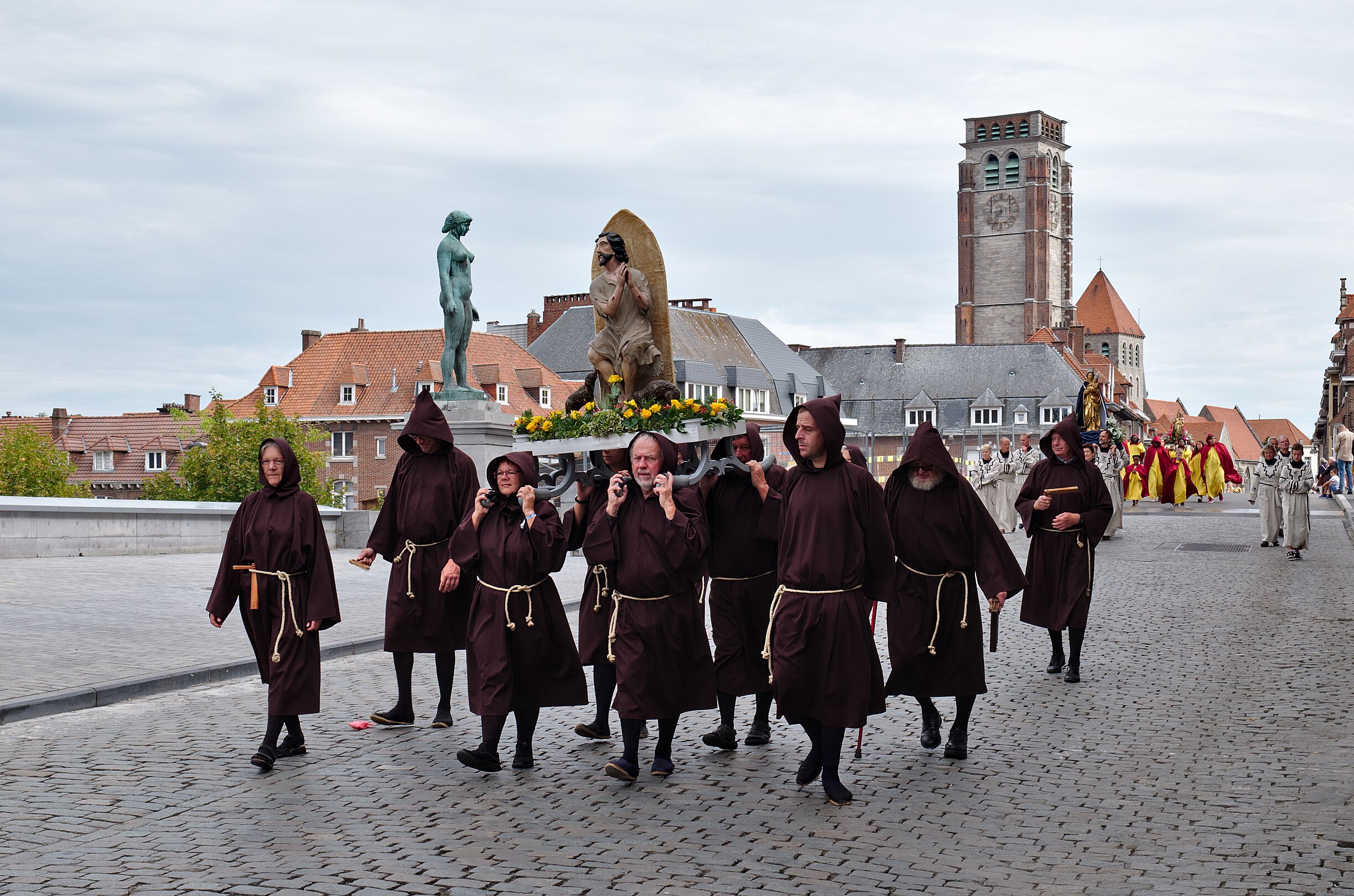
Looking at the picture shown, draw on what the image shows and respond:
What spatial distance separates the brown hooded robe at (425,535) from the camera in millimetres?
8789

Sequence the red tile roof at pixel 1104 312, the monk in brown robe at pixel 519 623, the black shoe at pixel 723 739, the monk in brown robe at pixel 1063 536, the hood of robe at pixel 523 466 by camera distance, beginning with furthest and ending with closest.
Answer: the red tile roof at pixel 1104 312 → the monk in brown robe at pixel 1063 536 → the black shoe at pixel 723 739 → the hood of robe at pixel 523 466 → the monk in brown robe at pixel 519 623

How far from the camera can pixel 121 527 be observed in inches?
831

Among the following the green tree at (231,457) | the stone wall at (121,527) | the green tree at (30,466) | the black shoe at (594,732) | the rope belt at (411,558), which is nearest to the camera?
the black shoe at (594,732)

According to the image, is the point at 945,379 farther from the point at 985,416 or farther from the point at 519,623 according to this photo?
the point at 519,623

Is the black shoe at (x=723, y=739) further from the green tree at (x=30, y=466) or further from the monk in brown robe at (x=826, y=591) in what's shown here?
the green tree at (x=30, y=466)

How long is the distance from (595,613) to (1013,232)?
426 feet

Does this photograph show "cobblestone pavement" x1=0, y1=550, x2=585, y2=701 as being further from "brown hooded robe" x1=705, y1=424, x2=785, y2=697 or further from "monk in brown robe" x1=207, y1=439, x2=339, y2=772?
"brown hooded robe" x1=705, y1=424, x2=785, y2=697

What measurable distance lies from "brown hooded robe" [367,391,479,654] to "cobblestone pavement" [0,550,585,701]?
8.15 feet

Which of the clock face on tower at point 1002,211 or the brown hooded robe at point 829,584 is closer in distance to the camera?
the brown hooded robe at point 829,584

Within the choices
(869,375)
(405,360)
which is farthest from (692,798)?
(869,375)

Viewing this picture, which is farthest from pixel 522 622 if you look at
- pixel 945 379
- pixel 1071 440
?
pixel 945 379

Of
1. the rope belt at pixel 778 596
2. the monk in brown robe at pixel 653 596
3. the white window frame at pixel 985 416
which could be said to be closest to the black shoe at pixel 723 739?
the monk in brown robe at pixel 653 596

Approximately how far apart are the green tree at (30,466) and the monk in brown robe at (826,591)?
6194 cm

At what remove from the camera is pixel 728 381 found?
8069cm
